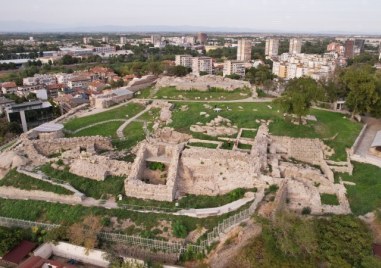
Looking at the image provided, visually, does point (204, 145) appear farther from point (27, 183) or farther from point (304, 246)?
point (27, 183)

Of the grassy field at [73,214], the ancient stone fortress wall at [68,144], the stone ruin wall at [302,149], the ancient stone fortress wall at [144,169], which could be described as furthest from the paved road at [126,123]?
the stone ruin wall at [302,149]

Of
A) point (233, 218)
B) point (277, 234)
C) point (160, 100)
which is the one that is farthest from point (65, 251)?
point (160, 100)

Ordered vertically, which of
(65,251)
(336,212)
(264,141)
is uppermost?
(264,141)

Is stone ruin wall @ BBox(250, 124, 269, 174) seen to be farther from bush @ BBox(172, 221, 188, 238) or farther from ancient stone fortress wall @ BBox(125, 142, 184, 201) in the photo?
bush @ BBox(172, 221, 188, 238)

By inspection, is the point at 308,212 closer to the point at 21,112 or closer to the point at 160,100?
the point at 160,100

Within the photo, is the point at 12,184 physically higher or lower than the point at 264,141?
lower

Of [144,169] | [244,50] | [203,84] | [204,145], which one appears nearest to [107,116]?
[144,169]

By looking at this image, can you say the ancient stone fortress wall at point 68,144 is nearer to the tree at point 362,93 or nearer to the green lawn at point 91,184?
the green lawn at point 91,184
